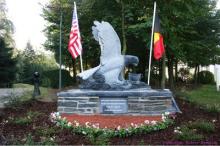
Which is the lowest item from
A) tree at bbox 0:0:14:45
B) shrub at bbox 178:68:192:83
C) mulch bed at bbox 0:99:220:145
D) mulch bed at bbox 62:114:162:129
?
mulch bed at bbox 0:99:220:145

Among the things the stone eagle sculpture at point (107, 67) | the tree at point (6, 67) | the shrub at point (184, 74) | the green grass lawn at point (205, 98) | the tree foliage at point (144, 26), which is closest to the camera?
the stone eagle sculpture at point (107, 67)

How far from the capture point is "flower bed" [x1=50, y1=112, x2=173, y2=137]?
398 inches

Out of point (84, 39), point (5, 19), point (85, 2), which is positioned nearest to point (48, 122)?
point (85, 2)

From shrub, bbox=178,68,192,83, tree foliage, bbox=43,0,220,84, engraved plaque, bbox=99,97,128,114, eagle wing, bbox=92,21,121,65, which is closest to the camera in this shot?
engraved plaque, bbox=99,97,128,114

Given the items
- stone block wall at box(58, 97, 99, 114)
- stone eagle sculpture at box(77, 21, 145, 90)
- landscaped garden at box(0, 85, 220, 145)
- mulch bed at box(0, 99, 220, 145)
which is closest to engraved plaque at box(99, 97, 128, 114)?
stone block wall at box(58, 97, 99, 114)

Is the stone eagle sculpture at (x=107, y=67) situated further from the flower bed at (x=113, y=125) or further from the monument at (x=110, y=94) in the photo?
the flower bed at (x=113, y=125)

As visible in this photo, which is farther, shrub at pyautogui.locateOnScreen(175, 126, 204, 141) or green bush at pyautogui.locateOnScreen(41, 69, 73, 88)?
green bush at pyautogui.locateOnScreen(41, 69, 73, 88)

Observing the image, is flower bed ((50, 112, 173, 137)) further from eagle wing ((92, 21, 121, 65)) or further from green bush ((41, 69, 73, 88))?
green bush ((41, 69, 73, 88))

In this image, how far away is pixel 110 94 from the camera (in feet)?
36.7

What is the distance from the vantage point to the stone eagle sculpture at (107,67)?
11781 millimetres

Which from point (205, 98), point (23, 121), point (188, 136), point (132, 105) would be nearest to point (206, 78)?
point (205, 98)

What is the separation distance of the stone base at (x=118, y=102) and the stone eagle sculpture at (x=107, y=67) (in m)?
0.55

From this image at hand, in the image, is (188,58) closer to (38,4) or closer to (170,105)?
(38,4)

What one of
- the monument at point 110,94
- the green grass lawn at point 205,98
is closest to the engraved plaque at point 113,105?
the monument at point 110,94
